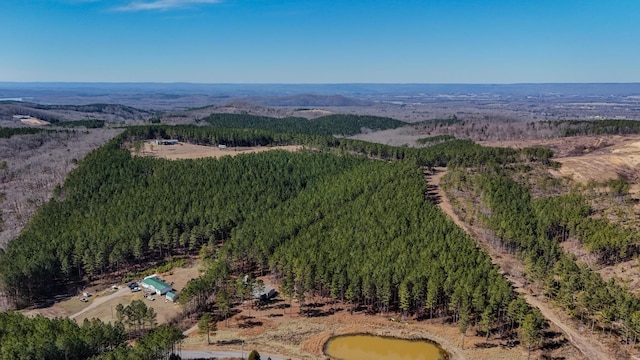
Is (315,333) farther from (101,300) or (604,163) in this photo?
(604,163)

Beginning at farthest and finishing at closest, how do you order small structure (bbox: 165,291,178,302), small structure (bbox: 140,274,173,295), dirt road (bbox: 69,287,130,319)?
small structure (bbox: 140,274,173,295)
small structure (bbox: 165,291,178,302)
dirt road (bbox: 69,287,130,319)

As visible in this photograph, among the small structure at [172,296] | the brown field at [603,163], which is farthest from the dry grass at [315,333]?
the brown field at [603,163]

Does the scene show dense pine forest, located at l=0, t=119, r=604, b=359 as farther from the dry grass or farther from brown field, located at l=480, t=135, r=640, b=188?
brown field, located at l=480, t=135, r=640, b=188

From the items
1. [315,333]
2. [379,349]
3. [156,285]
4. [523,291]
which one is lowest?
[379,349]

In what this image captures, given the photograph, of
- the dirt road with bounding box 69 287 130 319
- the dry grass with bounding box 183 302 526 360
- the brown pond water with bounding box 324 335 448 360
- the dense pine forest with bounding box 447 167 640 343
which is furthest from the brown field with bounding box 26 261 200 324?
the dense pine forest with bounding box 447 167 640 343

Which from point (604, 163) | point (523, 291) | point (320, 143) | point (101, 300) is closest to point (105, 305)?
point (101, 300)

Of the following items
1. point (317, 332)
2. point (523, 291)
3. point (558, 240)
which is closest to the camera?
point (317, 332)

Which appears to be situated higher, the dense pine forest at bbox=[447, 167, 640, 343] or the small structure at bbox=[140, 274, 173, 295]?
the dense pine forest at bbox=[447, 167, 640, 343]
